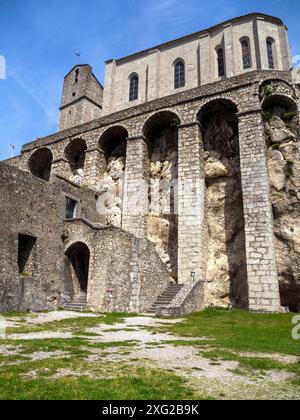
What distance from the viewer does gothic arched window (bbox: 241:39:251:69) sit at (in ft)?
82.8

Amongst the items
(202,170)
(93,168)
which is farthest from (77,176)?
(202,170)

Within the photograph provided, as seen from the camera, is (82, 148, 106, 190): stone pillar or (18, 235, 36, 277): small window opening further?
(82, 148, 106, 190): stone pillar

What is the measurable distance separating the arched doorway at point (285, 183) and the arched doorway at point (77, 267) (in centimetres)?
936

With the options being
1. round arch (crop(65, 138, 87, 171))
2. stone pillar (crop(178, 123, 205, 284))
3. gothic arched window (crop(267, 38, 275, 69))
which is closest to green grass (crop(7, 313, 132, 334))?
stone pillar (crop(178, 123, 205, 284))

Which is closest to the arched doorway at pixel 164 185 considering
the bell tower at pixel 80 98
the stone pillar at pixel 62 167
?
the stone pillar at pixel 62 167

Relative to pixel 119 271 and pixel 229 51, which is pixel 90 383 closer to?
pixel 119 271

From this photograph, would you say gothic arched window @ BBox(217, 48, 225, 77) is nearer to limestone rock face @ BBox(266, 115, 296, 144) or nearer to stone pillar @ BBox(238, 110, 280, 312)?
limestone rock face @ BBox(266, 115, 296, 144)

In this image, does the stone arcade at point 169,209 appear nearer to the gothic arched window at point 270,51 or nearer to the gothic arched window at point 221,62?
the gothic arched window at point 270,51

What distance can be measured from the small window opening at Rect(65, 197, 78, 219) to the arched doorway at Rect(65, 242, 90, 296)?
2.09 meters

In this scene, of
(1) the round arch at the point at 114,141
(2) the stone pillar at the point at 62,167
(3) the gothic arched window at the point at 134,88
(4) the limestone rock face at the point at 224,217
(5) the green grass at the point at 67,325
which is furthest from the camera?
(3) the gothic arched window at the point at 134,88

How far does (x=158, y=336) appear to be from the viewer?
823cm

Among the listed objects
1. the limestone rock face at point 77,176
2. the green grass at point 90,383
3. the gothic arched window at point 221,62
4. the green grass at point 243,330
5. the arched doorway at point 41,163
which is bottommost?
the green grass at point 90,383

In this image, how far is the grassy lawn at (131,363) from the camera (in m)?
3.84

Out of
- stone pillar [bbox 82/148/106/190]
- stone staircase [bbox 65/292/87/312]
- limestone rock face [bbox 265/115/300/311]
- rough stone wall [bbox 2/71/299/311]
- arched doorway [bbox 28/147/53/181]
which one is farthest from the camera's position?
arched doorway [bbox 28/147/53/181]
